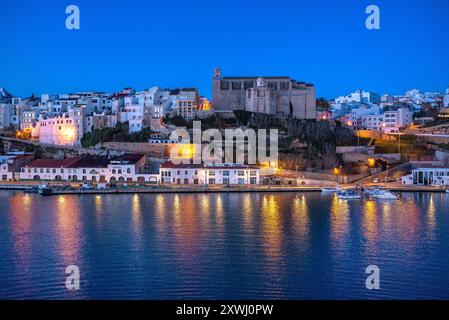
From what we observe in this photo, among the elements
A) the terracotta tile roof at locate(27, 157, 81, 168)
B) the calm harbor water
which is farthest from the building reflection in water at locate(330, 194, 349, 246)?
the terracotta tile roof at locate(27, 157, 81, 168)

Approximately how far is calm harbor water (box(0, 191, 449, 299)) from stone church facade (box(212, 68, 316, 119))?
9.05 metres

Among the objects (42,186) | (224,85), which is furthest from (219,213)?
(224,85)

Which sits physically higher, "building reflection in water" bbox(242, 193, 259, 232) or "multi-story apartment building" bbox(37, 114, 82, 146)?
"multi-story apartment building" bbox(37, 114, 82, 146)

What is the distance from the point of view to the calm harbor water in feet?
21.4

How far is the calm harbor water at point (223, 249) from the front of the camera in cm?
652

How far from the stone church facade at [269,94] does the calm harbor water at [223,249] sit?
29.7 feet

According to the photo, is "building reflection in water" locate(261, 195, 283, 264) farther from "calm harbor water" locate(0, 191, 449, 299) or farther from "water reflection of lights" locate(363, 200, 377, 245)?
"water reflection of lights" locate(363, 200, 377, 245)

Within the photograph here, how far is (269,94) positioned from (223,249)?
1356 cm

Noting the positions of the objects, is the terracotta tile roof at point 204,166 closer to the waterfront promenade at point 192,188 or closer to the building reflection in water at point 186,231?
the waterfront promenade at point 192,188

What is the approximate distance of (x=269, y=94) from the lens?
2127cm

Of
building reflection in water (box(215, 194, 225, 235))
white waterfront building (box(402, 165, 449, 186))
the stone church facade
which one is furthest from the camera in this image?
the stone church facade

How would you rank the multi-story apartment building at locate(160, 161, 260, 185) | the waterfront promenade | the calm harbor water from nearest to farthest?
the calm harbor water, the waterfront promenade, the multi-story apartment building at locate(160, 161, 260, 185)

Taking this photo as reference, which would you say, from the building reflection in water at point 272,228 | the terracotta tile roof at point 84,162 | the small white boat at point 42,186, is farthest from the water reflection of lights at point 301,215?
the small white boat at point 42,186

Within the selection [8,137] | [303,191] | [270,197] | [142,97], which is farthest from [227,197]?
[8,137]
